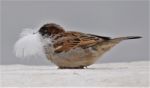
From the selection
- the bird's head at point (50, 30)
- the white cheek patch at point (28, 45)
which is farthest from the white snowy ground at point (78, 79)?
the bird's head at point (50, 30)

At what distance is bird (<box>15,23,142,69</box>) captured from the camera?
6629mm

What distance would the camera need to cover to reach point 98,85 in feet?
15.9

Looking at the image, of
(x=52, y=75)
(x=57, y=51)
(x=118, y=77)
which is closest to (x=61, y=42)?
(x=57, y=51)

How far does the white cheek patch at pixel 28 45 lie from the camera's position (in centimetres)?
662

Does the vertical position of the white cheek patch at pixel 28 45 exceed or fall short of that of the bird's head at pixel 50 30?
it falls short

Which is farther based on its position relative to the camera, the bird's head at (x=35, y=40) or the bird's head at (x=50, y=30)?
the bird's head at (x=50, y=30)

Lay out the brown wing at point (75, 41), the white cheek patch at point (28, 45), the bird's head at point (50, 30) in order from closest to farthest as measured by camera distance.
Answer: the white cheek patch at point (28, 45)
the brown wing at point (75, 41)
the bird's head at point (50, 30)

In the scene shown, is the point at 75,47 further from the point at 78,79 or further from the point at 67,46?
the point at 78,79

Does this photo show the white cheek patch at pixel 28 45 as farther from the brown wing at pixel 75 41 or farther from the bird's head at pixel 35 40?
the brown wing at pixel 75 41

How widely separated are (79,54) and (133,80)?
1.70 m

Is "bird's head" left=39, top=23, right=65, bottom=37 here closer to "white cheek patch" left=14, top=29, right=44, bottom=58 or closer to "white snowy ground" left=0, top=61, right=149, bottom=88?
"white cheek patch" left=14, top=29, right=44, bottom=58

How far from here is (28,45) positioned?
21.9 ft

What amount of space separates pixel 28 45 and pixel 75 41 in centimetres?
57

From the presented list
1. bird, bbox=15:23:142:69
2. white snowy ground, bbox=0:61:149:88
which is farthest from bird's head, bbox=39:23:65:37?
white snowy ground, bbox=0:61:149:88
